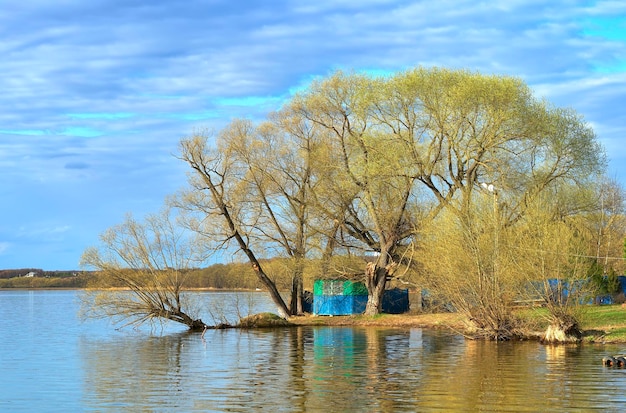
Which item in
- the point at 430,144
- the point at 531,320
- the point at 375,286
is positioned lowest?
the point at 531,320

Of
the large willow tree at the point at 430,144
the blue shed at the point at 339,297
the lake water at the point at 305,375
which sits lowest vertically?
the lake water at the point at 305,375

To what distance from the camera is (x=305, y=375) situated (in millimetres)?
22625

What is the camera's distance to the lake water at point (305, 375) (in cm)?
1747

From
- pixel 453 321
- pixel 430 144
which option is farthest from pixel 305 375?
pixel 430 144

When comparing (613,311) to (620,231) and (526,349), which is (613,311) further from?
(620,231)

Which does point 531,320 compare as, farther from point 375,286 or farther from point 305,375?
point 375,286

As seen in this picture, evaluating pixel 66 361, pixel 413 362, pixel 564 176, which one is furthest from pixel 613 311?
pixel 66 361

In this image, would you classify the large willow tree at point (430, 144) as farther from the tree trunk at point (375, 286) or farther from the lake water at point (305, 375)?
the lake water at point (305, 375)

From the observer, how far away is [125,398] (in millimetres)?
18516

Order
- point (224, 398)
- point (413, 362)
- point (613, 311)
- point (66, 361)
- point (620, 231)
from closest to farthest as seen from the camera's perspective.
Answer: point (224, 398)
point (413, 362)
point (66, 361)
point (613, 311)
point (620, 231)

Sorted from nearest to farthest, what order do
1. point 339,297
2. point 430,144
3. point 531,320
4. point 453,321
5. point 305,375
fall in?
point 305,375
point 531,320
point 453,321
point 430,144
point 339,297

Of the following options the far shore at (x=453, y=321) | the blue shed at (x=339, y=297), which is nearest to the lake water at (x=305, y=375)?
the far shore at (x=453, y=321)

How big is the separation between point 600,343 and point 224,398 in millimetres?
16539

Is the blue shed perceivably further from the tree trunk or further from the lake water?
the lake water
